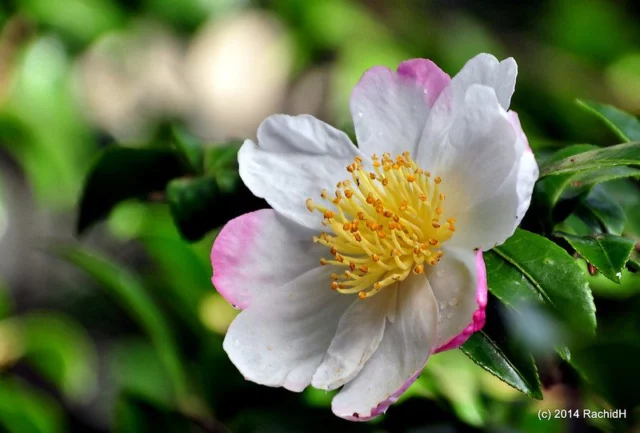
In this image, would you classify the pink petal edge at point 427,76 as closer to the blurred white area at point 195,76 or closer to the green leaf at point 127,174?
the green leaf at point 127,174

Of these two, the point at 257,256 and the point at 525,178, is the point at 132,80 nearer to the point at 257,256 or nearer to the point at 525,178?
the point at 257,256

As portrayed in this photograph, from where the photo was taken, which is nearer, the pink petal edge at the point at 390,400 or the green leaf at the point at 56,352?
the pink petal edge at the point at 390,400

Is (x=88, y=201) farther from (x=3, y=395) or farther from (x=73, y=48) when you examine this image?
(x=73, y=48)

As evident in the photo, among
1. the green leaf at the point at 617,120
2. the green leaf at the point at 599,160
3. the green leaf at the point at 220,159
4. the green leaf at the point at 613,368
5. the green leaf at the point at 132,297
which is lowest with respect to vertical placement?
the green leaf at the point at 132,297

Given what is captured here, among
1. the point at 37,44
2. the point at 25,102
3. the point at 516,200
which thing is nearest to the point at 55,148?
the point at 25,102

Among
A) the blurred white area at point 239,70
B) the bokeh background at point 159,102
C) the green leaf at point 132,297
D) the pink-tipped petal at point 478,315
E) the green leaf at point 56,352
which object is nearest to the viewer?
the pink-tipped petal at point 478,315

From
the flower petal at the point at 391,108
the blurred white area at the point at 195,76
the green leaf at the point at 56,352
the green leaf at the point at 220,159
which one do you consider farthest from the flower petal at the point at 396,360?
the blurred white area at the point at 195,76

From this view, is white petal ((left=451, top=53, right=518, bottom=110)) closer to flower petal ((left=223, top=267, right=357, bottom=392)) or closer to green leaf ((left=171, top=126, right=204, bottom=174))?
flower petal ((left=223, top=267, right=357, bottom=392))
